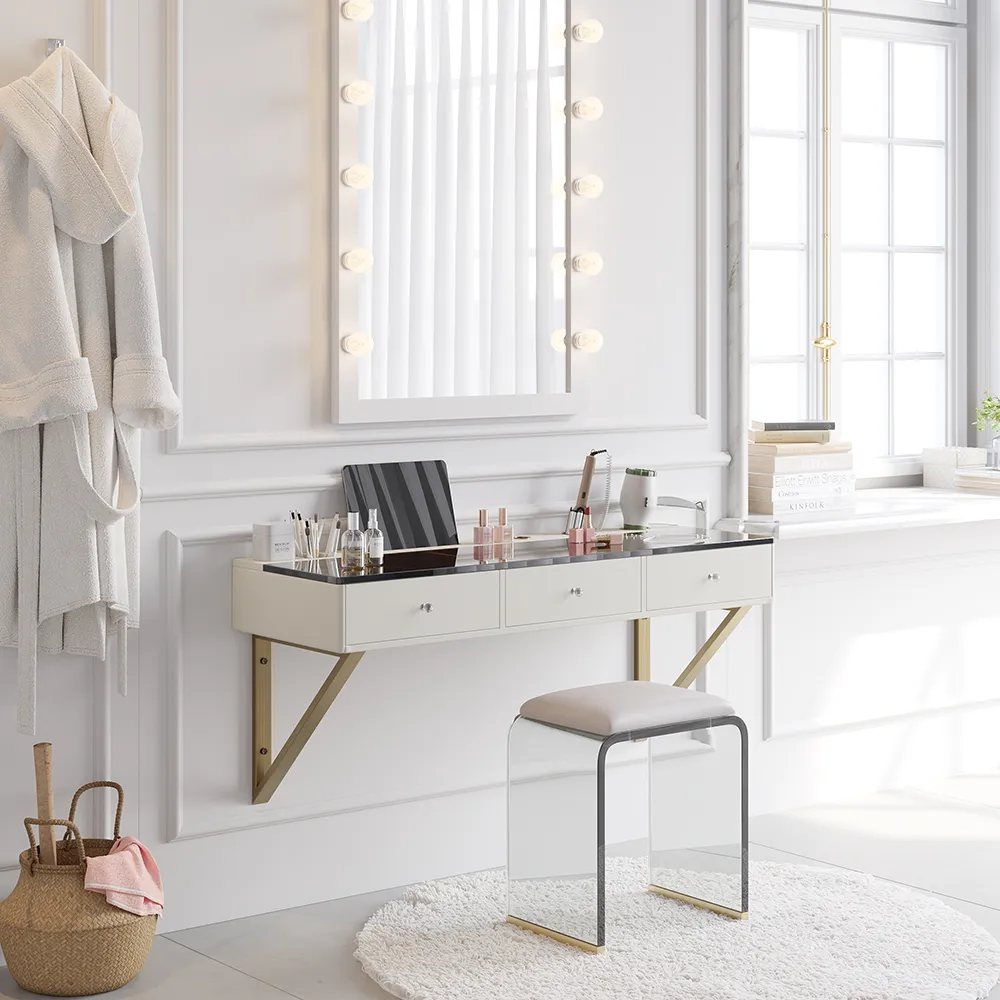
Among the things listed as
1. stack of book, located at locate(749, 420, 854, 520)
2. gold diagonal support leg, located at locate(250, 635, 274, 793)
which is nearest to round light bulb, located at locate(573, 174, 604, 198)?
stack of book, located at locate(749, 420, 854, 520)

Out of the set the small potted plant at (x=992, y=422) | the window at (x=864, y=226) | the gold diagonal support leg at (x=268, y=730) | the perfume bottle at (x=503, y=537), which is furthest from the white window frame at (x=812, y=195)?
the gold diagonal support leg at (x=268, y=730)

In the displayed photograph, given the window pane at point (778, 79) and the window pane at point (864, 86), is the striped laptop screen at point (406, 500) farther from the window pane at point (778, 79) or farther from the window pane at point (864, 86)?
the window pane at point (864, 86)

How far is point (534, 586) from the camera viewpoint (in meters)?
3.28

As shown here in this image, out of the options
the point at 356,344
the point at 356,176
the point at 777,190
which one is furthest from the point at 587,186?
the point at 777,190

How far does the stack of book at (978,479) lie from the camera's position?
4.69 m

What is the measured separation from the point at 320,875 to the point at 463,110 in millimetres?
1746

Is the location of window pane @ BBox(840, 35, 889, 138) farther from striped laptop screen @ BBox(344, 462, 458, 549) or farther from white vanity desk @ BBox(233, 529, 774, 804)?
striped laptop screen @ BBox(344, 462, 458, 549)

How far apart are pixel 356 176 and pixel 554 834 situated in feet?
4.75

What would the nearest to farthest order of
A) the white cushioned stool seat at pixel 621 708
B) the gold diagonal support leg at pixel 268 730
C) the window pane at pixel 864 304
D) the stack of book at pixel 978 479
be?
the white cushioned stool seat at pixel 621 708 → the gold diagonal support leg at pixel 268 730 → the stack of book at pixel 978 479 → the window pane at pixel 864 304

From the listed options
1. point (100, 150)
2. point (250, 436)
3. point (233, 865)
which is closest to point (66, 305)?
point (100, 150)

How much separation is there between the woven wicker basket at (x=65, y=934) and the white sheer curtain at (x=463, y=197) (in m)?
1.21

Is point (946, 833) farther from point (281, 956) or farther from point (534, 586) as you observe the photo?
point (281, 956)

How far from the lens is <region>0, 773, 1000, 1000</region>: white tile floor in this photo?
2965 mm

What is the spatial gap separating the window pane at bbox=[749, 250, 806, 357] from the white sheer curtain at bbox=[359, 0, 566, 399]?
3.62 ft
